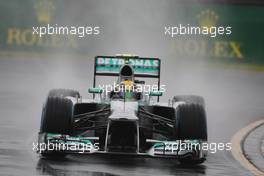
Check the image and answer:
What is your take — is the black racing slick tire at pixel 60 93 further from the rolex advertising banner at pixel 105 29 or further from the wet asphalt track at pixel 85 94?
the rolex advertising banner at pixel 105 29

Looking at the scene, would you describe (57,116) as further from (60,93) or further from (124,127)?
(60,93)

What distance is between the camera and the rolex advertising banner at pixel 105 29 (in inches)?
1222

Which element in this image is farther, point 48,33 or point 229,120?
point 48,33

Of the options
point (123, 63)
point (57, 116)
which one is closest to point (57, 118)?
point (57, 116)

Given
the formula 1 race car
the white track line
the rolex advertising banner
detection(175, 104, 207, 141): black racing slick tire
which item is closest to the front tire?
the formula 1 race car

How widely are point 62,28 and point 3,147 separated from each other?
15895mm

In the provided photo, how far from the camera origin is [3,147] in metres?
16.0

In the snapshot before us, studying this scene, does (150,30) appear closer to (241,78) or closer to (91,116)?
(241,78)

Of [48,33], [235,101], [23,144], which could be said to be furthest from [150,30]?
[23,144]

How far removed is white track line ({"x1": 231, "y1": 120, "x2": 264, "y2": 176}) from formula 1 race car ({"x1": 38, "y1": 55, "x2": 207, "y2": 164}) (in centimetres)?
81

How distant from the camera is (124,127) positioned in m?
14.6

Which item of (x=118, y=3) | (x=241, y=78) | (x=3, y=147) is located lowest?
(x=3, y=147)

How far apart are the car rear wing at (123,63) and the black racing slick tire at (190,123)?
306 cm

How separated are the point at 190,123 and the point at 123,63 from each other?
342 centimetres
